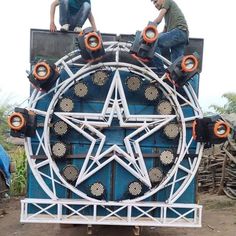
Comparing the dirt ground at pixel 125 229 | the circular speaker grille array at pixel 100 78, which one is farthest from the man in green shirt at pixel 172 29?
the dirt ground at pixel 125 229

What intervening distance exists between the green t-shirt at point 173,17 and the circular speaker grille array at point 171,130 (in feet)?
4.55

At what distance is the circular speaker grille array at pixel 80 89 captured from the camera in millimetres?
5371

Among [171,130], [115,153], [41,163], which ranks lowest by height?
[41,163]

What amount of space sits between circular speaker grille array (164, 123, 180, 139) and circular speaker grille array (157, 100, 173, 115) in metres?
0.16

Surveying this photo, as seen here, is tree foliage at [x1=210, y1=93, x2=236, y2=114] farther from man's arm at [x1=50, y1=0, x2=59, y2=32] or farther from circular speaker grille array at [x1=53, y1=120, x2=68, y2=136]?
circular speaker grille array at [x1=53, y1=120, x2=68, y2=136]

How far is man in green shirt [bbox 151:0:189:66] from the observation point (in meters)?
5.74

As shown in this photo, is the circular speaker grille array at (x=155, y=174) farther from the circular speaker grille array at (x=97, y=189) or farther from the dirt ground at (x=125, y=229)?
the dirt ground at (x=125, y=229)

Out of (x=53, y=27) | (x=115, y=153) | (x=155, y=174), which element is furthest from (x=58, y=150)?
(x=53, y=27)

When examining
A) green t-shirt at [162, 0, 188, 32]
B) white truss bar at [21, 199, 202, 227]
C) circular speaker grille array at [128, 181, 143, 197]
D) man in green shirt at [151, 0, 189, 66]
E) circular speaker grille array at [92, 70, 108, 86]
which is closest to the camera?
white truss bar at [21, 199, 202, 227]

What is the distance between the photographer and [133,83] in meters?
5.41

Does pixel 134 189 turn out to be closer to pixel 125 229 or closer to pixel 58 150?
pixel 58 150

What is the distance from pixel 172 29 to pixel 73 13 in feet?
5.23

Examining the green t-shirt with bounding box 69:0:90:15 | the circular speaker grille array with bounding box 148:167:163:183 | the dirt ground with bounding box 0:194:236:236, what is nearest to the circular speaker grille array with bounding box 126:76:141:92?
the circular speaker grille array with bounding box 148:167:163:183

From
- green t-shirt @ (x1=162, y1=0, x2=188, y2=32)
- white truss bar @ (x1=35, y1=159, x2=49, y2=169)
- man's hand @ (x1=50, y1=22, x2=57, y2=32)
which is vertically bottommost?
white truss bar @ (x1=35, y1=159, x2=49, y2=169)
